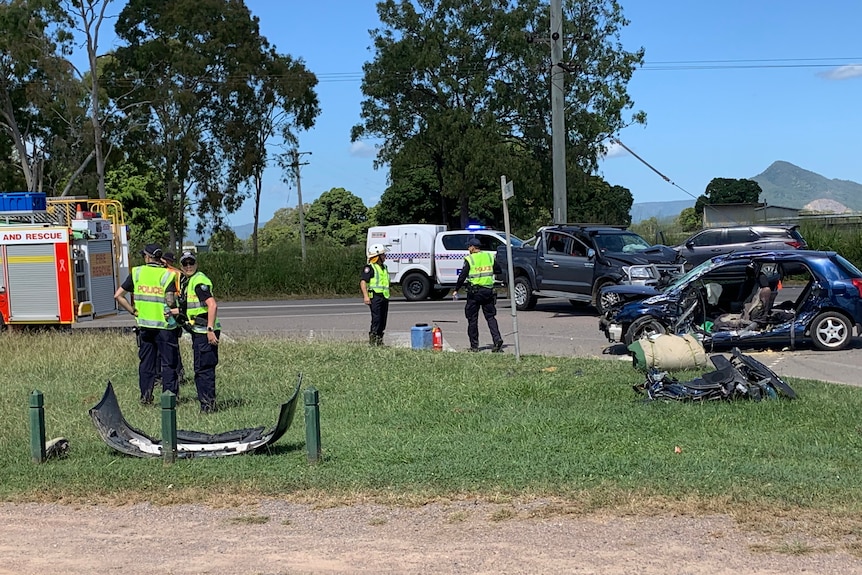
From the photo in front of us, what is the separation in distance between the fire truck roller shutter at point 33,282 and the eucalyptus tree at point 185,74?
2082 cm

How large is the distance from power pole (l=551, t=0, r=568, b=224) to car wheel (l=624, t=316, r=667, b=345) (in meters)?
12.7

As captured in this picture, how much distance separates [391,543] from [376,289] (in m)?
9.34

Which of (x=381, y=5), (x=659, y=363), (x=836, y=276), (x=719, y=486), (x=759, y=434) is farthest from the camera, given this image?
(x=381, y=5)

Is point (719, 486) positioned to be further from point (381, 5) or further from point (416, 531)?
point (381, 5)

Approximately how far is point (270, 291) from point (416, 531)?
2802 centimetres

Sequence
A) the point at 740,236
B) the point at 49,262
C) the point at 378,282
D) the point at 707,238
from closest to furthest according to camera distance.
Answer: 1. the point at 378,282
2. the point at 49,262
3. the point at 740,236
4. the point at 707,238

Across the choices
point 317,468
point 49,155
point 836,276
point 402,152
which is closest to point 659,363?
point 836,276

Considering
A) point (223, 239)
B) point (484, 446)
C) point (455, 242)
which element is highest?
point (223, 239)

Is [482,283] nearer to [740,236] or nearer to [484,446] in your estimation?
[484,446]

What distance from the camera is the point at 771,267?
564 inches

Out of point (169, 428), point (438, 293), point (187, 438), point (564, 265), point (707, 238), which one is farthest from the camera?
point (438, 293)

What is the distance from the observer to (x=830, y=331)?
47.2ft

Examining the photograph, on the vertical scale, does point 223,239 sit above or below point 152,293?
above

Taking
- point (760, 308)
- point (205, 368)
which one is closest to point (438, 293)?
point (760, 308)
